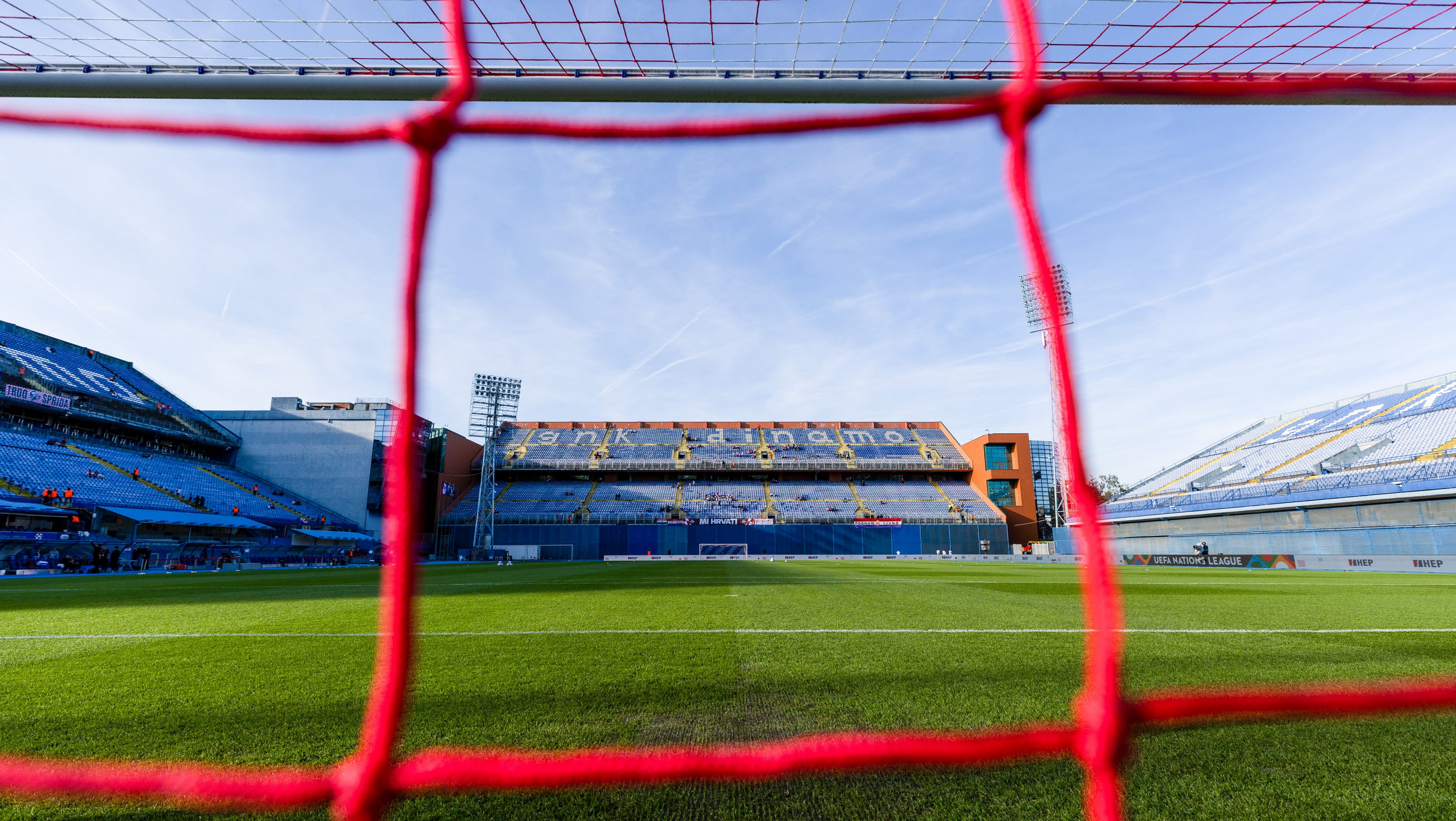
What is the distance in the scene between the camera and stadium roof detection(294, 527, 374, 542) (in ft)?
83.3

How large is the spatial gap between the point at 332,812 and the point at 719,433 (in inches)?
1506

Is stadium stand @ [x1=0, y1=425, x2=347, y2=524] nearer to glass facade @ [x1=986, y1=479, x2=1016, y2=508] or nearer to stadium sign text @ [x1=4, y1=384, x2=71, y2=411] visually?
stadium sign text @ [x1=4, y1=384, x2=71, y2=411]

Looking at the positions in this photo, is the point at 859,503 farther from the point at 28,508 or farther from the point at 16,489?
the point at 16,489

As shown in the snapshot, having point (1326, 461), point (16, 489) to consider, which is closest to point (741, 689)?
point (16, 489)

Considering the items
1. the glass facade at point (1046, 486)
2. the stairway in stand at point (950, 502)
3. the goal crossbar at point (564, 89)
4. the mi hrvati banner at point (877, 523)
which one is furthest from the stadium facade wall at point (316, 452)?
the goal crossbar at point (564, 89)

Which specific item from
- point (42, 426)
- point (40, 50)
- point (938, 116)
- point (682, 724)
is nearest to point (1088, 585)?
point (938, 116)

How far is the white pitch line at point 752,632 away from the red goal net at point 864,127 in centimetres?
148

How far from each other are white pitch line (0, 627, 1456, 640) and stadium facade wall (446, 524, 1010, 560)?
27.3 metres

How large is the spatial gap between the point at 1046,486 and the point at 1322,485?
4198 centimetres

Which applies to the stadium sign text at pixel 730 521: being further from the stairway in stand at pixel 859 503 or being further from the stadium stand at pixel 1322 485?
the stadium stand at pixel 1322 485

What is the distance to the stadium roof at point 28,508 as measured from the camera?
51.5 feet

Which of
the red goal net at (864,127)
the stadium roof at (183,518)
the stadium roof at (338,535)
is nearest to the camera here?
the red goal net at (864,127)

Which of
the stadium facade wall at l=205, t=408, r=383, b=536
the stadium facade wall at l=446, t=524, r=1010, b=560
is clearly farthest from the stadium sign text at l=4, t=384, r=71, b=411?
the stadium facade wall at l=446, t=524, r=1010, b=560

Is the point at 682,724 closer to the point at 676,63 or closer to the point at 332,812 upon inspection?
the point at 332,812
